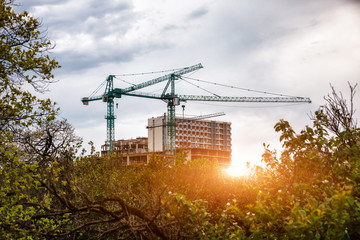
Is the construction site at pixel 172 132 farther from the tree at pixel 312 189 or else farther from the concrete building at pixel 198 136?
the tree at pixel 312 189

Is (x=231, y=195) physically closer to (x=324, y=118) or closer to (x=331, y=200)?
(x=324, y=118)

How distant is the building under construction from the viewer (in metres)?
159

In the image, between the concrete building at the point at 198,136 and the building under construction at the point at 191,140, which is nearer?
the building under construction at the point at 191,140

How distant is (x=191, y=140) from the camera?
178 meters

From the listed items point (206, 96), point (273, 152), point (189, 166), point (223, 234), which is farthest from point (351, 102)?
point (206, 96)

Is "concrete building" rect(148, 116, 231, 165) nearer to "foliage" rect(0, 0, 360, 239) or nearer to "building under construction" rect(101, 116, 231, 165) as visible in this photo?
"building under construction" rect(101, 116, 231, 165)

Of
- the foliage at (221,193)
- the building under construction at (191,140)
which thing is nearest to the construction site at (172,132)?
the building under construction at (191,140)

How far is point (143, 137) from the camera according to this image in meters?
168

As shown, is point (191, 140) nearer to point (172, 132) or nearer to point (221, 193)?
point (172, 132)

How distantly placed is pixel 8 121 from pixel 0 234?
3273mm

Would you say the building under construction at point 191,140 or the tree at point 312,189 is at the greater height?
the building under construction at point 191,140

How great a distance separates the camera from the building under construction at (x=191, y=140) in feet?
522

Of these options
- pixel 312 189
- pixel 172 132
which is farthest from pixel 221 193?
pixel 172 132

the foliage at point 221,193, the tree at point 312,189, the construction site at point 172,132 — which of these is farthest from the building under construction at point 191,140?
the tree at point 312,189
